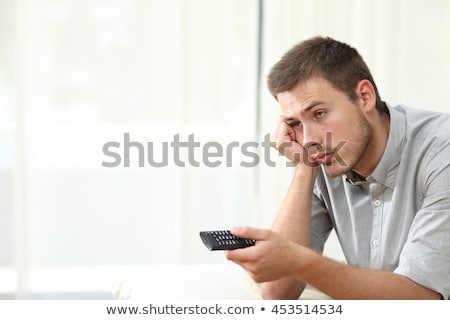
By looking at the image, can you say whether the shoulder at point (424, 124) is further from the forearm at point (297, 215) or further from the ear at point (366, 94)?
the forearm at point (297, 215)

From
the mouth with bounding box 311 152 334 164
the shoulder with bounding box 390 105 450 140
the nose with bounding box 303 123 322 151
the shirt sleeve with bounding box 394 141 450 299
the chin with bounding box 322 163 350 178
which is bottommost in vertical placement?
the shirt sleeve with bounding box 394 141 450 299

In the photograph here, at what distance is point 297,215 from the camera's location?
1653 millimetres

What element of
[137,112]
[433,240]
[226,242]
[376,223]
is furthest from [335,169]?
[137,112]

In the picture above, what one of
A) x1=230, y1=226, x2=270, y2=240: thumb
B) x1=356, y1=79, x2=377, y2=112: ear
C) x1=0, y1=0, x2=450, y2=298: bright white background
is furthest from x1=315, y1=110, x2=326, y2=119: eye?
x1=0, y1=0, x2=450, y2=298: bright white background

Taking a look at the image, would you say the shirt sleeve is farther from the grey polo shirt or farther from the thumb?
the thumb

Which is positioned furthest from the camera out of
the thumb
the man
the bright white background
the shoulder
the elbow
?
the bright white background

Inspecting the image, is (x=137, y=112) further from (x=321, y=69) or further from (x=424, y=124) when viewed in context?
(x=424, y=124)

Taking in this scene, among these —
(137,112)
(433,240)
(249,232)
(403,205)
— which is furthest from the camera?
(137,112)

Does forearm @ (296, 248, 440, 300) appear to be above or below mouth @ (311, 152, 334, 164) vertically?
below

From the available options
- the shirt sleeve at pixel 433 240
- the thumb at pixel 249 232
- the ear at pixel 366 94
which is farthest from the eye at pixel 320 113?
the thumb at pixel 249 232

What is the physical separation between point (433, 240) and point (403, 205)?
14 centimetres

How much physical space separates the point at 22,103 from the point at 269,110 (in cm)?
105

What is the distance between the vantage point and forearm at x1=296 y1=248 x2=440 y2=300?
1339 millimetres

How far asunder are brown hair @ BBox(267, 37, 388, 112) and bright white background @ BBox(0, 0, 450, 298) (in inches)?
48.1
